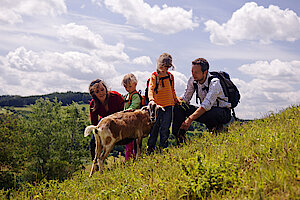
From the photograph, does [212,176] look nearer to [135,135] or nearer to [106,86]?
[135,135]

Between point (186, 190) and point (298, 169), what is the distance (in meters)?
1.48

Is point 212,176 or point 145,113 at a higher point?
point 145,113

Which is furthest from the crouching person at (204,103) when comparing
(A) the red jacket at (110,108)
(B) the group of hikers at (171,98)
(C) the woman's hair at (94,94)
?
(C) the woman's hair at (94,94)

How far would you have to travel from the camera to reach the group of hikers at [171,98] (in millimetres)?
6734

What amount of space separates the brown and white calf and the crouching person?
3.11 ft

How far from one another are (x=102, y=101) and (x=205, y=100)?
3.11 metres

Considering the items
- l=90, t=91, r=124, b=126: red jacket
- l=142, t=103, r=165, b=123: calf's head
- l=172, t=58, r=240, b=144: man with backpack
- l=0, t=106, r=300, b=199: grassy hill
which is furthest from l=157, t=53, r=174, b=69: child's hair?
l=0, t=106, r=300, b=199: grassy hill

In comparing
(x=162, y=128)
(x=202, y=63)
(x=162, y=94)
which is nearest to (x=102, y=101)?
(x=162, y=94)

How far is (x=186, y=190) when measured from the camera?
3492 millimetres

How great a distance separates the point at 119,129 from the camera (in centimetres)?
618

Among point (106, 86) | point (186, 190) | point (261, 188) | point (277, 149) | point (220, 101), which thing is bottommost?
point (186, 190)

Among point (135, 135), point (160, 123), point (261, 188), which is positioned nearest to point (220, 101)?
point (160, 123)

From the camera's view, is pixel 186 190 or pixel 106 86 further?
pixel 106 86

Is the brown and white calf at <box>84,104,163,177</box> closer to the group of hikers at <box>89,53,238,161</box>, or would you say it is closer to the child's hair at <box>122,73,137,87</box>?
the group of hikers at <box>89,53,238,161</box>
